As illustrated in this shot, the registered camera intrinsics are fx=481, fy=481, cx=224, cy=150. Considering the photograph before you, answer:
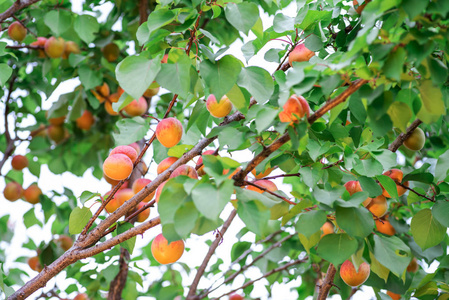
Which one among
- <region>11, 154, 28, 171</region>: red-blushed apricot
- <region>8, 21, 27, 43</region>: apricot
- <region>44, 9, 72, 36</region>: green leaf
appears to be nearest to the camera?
<region>44, 9, 72, 36</region>: green leaf

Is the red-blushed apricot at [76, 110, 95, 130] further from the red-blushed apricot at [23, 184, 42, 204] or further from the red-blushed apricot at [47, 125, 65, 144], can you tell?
the red-blushed apricot at [23, 184, 42, 204]

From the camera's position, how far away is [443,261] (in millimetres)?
1210

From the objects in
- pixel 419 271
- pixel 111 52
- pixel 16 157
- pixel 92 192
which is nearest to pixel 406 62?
pixel 92 192

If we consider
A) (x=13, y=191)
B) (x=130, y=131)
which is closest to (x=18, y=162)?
(x=13, y=191)

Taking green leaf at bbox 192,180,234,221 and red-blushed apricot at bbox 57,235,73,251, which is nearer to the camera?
green leaf at bbox 192,180,234,221

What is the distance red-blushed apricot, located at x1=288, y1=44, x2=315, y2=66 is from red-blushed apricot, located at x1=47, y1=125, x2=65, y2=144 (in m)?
1.40

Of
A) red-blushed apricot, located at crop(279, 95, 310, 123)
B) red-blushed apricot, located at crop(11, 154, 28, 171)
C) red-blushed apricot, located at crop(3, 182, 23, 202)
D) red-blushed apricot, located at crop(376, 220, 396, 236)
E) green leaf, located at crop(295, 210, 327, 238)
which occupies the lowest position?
red-blushed apricot, located at crop(3, 182, 23, 202)

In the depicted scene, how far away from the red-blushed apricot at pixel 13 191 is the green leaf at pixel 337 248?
4.92ft

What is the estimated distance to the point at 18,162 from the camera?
6.72ft

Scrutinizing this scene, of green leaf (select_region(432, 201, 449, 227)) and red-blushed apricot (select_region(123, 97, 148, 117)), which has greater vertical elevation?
green leaf (select_region(432, 201, 449, 227))

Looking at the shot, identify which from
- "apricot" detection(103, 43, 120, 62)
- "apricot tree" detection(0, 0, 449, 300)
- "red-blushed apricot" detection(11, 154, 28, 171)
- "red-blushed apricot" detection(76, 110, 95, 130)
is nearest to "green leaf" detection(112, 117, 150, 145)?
"apricot tree" detection(0, 0, 449, 300)

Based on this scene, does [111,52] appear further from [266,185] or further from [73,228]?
[266,185]

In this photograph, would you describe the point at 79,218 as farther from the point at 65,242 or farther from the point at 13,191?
the point at 13,191

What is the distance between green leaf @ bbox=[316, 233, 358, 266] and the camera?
0.82m
